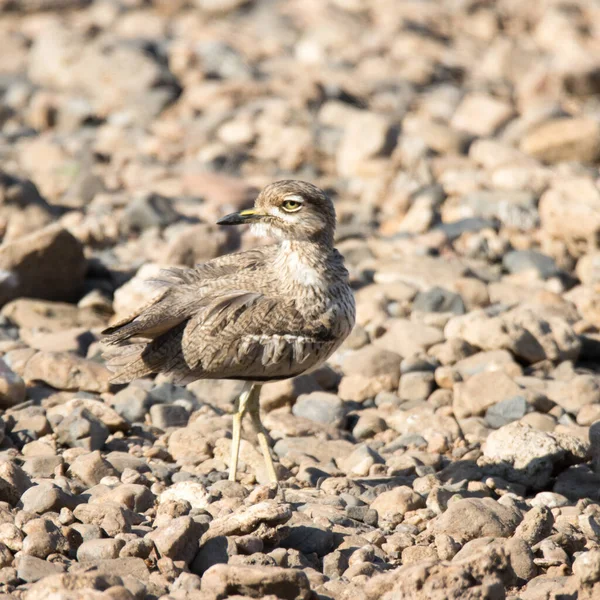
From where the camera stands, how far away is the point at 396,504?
5125 mm

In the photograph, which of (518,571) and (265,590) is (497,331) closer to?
(518,571)

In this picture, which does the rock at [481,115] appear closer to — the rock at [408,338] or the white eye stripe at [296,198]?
the rock at [408,338]

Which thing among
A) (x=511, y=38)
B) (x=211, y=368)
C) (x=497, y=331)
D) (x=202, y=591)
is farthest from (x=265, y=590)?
(x=511, y=38)

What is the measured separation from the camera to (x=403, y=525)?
198 inches

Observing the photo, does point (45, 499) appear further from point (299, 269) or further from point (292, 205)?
point (292, 205)

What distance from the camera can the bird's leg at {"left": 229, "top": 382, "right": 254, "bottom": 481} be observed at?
552cm

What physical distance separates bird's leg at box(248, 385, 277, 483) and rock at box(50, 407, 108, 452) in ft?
2.80

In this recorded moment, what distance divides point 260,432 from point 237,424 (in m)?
0.14

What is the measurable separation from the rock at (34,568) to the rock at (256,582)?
25.2 inches

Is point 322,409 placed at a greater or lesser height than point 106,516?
lesser

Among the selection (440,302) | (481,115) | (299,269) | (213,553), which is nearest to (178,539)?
(213,553)

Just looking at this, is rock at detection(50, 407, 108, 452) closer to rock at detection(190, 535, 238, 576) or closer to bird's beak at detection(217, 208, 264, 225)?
bird's beak at detection(217, 208, 264, 225)

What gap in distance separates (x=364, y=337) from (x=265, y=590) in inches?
149

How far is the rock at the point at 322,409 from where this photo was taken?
21.1ft
